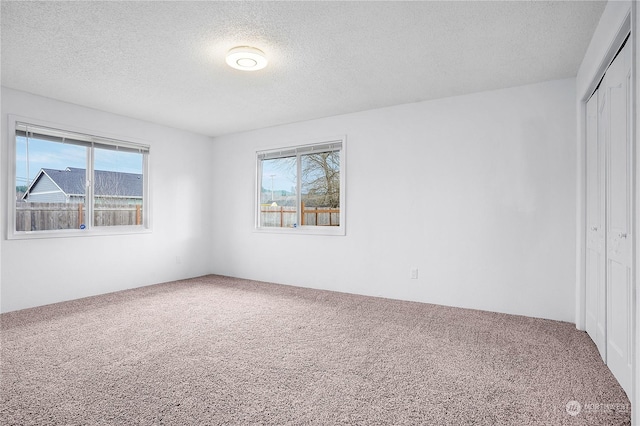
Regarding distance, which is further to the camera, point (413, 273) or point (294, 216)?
point (294, 216)

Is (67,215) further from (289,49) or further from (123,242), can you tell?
(289,49)

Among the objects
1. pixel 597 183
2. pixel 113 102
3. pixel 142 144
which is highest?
pixel 113 102

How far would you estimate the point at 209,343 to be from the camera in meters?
2.84

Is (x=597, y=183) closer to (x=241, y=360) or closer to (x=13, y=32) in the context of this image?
(x=241, y=360)

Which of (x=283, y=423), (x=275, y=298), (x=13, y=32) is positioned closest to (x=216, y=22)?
(x=13, y=32)

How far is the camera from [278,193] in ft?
18.1

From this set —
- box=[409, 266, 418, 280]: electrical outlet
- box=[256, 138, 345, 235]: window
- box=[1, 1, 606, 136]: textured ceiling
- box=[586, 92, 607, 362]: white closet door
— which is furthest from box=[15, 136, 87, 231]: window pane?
box=[586, 92, 607, 362]: white closet door

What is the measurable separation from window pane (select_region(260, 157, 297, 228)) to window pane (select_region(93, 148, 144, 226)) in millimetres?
1810

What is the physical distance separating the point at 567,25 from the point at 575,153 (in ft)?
4.43

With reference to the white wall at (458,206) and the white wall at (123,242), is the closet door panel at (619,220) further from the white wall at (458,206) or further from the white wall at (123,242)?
the white wall at (123,242)

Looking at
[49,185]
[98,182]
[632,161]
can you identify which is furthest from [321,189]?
[632,161]

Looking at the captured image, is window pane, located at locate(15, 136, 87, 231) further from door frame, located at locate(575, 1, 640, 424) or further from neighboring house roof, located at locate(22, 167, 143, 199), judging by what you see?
door frame, located at locate(575, 1, 640, 424)

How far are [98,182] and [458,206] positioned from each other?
15.0ft

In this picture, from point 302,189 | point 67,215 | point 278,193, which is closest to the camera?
point 67,215
